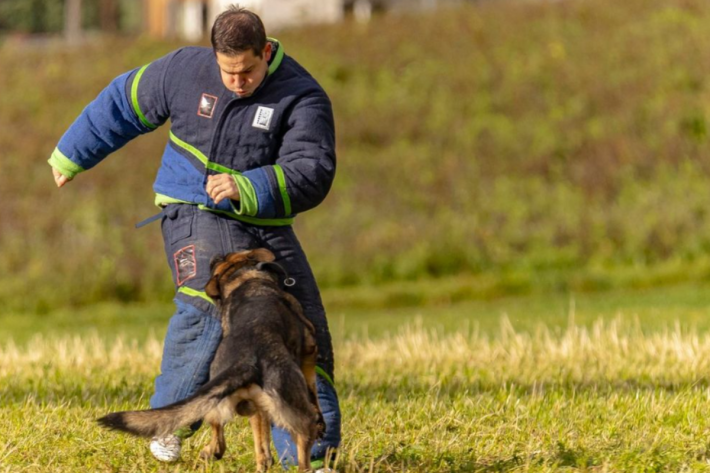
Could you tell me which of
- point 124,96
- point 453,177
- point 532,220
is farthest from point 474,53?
point 124,96

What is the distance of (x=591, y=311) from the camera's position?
49.4 ft

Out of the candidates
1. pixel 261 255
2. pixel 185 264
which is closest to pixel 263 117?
pixel 261 255

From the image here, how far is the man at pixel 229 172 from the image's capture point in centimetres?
477

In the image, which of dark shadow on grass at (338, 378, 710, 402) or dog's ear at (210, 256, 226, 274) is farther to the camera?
dark shadow on grass at (338, 378, 710, 402)

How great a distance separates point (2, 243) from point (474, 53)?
1383cm

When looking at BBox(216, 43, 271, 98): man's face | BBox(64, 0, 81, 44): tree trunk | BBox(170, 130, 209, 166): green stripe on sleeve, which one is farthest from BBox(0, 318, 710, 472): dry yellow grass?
BBox(64, 0, 81, 44): tree trunk

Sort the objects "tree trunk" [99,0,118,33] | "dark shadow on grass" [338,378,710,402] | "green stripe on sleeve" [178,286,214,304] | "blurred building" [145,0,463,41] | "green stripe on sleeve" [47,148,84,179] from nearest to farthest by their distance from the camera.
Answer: "green stripe on sleeve" [178,286,214,304], "green stripe on sleeve" [47,148,84,179], "dark shadow on grass" [338,378,710,402], "blurred building" [145,0,463,41], "tree trunk" [99,0,118,33]

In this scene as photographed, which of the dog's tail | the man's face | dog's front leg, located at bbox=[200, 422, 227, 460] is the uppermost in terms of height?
the man's face

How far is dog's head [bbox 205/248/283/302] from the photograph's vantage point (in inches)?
183

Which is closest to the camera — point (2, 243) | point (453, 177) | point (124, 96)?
point (124, 96)

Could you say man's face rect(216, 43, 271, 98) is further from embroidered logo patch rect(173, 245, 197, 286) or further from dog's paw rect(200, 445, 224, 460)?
dog's paw rect(200, 445, 224, 460)

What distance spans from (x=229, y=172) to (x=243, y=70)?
464 mm

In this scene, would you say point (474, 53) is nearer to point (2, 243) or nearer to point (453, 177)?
point (453, 177)

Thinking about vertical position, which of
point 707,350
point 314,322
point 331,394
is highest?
point 314,322
